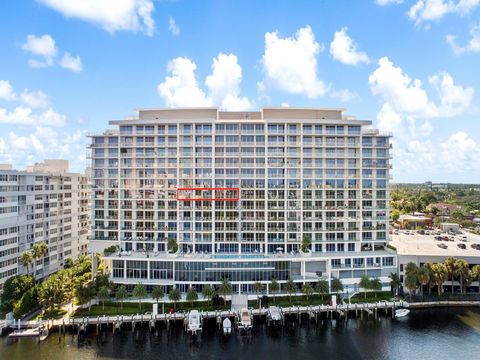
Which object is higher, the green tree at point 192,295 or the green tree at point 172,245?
the green tree at point 172,245

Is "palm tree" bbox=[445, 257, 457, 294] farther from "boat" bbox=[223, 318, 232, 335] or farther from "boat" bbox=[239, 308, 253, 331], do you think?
"boat" bbox=[223, 318, 232, 335]

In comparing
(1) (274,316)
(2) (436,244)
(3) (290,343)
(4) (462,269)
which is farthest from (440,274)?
(3) (290,343)

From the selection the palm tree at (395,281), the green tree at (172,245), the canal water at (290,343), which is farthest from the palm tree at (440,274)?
the green tree at (172,245)

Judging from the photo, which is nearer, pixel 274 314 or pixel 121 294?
pixel 274 314

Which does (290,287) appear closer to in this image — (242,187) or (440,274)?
(242,187)

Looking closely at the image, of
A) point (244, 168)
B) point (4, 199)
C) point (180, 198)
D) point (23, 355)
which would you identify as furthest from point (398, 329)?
point (4, 199)

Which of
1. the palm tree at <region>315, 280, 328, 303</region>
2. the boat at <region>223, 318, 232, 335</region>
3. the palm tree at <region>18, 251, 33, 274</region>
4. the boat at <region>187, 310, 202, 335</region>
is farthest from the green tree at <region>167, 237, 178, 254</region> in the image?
the palm tree at <region>315, 280, 328, 303</region>

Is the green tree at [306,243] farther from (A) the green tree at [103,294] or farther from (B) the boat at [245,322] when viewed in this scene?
(A) the green tree at [103,294]
